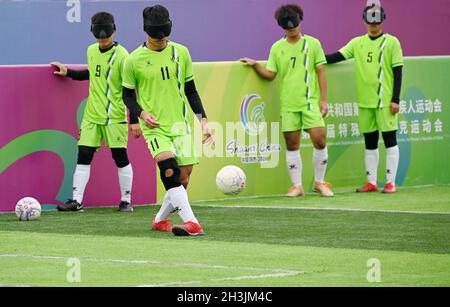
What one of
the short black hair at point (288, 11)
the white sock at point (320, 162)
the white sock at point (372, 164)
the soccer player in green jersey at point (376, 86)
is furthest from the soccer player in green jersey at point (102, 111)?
the white sock at point (372, 164)

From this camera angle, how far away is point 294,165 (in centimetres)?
1828

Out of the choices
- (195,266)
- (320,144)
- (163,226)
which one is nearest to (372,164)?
(320,144)

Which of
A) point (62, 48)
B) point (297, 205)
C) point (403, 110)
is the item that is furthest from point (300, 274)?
point (62, 48)

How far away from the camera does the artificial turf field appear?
10.5 meters

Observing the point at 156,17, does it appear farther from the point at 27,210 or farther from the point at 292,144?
the point at 292,144

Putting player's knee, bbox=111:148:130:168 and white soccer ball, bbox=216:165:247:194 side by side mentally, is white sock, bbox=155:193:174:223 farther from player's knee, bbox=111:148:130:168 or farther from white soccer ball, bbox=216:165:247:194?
player's knee, bbox=111:148:130:168

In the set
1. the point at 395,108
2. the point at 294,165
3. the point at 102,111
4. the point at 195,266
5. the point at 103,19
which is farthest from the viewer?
the point at 395,108

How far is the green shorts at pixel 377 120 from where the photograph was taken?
739 inches

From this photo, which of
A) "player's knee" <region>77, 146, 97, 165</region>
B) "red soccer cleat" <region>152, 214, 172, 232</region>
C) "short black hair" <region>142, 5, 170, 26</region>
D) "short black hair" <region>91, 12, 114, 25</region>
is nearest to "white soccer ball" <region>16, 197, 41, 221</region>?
"player's knee" <region>77, 146, 97, 165</region>

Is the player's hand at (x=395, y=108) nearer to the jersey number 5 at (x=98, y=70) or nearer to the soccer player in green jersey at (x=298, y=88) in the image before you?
the soccer player in green jersey at (x=298, y=88)

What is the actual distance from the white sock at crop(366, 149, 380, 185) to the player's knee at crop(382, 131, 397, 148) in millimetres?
220

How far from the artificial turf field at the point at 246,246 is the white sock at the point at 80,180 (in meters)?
0.27

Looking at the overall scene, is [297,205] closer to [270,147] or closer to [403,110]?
[270,147]

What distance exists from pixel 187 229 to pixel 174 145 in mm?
890
